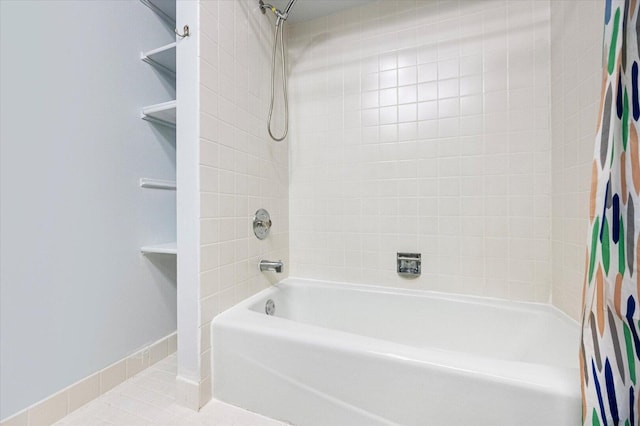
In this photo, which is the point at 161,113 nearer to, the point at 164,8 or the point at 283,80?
the point at 164,8

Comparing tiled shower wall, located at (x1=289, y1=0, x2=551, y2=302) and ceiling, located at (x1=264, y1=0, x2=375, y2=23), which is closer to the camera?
tiled shower wall, located at (x1=289, y1=0, x2=551, y2=302)

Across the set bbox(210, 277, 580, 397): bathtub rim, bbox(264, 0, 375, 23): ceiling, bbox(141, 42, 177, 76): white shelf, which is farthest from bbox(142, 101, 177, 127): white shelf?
bbox(210, 277, 580, 397): bathtub rim

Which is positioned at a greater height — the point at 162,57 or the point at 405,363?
the point at 162,57

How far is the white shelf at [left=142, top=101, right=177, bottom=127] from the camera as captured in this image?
1344 millimetres

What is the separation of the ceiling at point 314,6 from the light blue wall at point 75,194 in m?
0.75

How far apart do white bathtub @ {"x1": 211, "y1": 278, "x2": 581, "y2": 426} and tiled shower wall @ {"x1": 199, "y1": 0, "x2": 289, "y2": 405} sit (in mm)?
110

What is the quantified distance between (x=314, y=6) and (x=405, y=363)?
6.38 feet

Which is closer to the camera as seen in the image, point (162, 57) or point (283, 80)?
point (162, 57)

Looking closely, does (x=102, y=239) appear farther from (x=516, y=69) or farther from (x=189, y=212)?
(x=516, y=69)

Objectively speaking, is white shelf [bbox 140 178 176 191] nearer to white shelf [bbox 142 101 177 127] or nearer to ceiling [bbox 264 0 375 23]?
white shelf [bbox 142 101 177 127]

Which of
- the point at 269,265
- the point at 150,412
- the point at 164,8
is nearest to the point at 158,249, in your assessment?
the point at 269,265

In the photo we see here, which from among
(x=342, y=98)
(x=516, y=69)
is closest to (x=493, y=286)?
(x=516, y=69)

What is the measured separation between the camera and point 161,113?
143cm

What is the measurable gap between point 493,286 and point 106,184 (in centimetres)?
200
